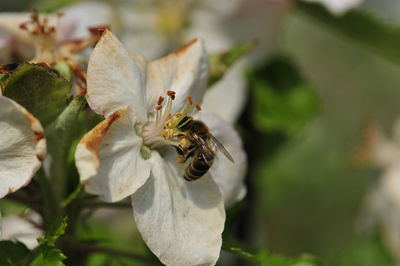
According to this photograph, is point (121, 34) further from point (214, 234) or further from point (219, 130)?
point (214, 234)

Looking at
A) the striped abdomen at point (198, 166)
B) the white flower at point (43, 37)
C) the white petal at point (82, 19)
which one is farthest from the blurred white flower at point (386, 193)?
the striped abdomen at point (198, 166)

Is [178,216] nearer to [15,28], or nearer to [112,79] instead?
[112,79]

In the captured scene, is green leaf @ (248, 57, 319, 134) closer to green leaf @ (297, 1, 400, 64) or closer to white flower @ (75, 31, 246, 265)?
green leaf @ (297, 1, 400, 64)

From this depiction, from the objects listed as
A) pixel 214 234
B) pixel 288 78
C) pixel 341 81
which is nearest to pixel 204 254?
pixel 214 234

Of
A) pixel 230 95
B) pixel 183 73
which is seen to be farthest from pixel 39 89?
pixel 230 95

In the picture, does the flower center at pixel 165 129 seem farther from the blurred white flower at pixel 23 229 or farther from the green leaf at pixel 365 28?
the green leaf at pixel 365 28
